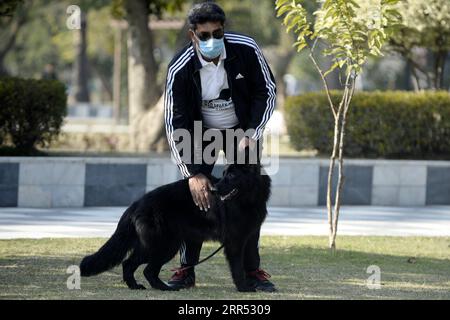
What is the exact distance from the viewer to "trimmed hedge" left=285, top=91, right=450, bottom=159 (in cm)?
1266

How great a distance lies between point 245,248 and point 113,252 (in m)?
1.01

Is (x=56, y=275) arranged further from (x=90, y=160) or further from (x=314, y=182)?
(x=314, y=182)

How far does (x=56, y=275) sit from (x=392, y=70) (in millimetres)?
33810

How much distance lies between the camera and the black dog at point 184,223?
598 centimetres

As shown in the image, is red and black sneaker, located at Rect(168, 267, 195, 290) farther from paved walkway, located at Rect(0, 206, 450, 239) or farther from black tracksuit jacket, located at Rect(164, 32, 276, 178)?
paved walkway, located at Rect(0, 206, 450, 239)

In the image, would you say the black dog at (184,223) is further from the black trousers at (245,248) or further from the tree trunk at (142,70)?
the tree trunk at (142,70)

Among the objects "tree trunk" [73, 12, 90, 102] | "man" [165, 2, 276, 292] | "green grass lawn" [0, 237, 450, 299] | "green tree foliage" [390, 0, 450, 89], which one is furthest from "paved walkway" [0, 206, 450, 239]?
"tree trunk" [73, 12, 90, 102]

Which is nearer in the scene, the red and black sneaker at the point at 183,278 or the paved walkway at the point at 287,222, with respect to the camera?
the red and black sneaker at the point at 183,278

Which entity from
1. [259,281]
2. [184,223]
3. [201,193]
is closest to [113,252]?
[184,223]

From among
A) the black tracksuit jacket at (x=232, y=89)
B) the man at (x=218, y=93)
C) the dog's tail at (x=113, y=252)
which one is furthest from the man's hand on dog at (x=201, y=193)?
the dog's tail at (x=113, y=252)

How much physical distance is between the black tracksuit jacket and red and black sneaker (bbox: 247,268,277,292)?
93 centimetres

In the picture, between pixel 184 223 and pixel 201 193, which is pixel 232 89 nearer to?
pixel 201 193

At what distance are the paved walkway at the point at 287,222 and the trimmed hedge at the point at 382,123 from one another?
146cm
